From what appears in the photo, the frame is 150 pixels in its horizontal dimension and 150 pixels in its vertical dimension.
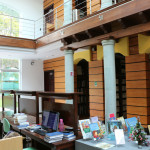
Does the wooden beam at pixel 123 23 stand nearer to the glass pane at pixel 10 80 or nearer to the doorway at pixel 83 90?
the doorway at pixel 83 90

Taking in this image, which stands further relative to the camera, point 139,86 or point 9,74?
point 9,74

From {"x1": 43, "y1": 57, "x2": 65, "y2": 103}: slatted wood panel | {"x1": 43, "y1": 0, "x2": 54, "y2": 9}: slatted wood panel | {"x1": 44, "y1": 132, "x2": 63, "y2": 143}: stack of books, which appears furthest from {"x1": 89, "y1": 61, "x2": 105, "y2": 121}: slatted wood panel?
{"x1": 43, "y1": 0, "x2": 54, "y2": 9}: slatted wood panel

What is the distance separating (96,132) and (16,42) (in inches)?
220

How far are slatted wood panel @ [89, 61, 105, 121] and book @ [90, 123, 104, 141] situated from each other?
3989mm

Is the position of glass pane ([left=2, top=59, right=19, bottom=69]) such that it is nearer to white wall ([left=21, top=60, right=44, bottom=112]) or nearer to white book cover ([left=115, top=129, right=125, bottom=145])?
white wall ([left=21, top=60, right=44, bottom=112])

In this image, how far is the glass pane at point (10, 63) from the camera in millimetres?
9266

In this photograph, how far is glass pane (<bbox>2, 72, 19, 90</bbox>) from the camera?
30.5 ft

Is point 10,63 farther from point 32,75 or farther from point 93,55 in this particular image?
point 93,55

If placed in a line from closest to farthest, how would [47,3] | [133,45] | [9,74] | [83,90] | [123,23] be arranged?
[123,23] < [133,45] < [83,90] < [9,74] < [47,3]

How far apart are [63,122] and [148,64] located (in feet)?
11.2

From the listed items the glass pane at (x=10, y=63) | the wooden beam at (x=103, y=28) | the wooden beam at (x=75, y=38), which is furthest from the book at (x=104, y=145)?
the glass pane at (x=10, y=63)

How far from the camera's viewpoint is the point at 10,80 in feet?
30.8

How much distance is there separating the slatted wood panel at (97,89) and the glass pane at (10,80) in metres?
4.35

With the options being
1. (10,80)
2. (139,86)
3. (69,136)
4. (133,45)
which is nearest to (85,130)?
(69,136)
